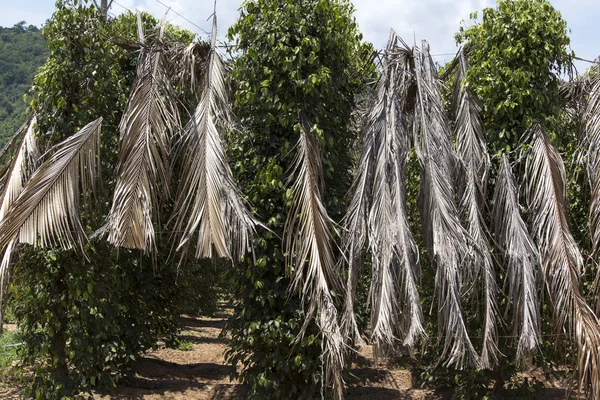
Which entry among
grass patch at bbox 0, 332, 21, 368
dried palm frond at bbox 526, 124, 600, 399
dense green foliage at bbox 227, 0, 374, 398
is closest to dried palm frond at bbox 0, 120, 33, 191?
dense green foliage at bbox 227, 0, 374, 398

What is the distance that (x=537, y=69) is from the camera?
20.9ft

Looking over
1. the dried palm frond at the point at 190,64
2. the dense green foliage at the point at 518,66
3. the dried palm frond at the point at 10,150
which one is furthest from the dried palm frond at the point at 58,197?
the dense green foliage at the point at 518,66

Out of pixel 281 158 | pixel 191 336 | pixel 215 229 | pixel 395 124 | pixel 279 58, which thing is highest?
pixel 279 58

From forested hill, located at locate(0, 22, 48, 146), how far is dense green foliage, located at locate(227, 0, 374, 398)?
111ft

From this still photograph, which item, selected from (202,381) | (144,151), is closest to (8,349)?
(202,381)

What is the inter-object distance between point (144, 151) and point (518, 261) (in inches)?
153

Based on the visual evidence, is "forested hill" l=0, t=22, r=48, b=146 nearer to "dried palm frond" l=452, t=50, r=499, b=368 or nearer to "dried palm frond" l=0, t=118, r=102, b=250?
"dried palm frond" l=0, t=118, r=102, b=250

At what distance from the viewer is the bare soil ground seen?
315 inches

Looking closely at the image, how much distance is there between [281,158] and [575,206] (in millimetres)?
3628

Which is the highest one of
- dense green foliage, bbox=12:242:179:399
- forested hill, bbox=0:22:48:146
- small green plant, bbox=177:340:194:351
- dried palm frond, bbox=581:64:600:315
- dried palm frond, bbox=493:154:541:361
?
forested hill, bbox=0:22:48:146

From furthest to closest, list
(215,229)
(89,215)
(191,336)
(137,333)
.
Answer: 1. (191,336)
2. (137,333)
3. (89,215)
4. (215,229)

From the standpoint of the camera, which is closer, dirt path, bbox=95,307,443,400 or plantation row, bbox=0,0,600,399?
plantation row, bbox=0,0,600,399

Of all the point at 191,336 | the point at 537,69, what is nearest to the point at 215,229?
the point at 537,69

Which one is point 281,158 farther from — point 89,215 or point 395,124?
point 89,215
